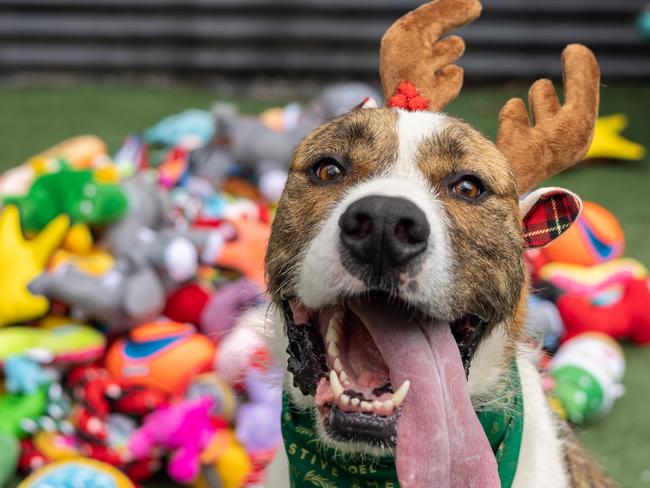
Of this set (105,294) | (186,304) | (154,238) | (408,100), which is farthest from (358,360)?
(154,238)

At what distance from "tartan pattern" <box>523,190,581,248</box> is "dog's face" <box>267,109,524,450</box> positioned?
9 centimetres

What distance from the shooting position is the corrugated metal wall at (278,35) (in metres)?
7.23

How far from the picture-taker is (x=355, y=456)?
2219 millimetres

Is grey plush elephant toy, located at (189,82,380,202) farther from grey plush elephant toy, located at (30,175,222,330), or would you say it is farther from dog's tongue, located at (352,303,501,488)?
dog's tongue, located at (352,303,501,488)

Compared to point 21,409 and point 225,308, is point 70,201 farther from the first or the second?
point 21,409

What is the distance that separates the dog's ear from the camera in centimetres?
229

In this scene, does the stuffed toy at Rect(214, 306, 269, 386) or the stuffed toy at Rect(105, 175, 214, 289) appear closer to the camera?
the stuffed toy at Rect(214, 306, 269, 386)

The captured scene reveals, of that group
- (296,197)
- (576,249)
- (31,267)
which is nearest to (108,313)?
(31,267)

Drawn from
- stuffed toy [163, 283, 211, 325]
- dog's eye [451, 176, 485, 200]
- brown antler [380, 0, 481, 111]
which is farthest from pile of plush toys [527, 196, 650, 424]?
stuffed toy [163, 283, 211, 325]

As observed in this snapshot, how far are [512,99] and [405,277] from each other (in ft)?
2.80

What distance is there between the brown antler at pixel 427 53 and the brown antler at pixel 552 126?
22cm

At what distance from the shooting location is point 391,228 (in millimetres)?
1828

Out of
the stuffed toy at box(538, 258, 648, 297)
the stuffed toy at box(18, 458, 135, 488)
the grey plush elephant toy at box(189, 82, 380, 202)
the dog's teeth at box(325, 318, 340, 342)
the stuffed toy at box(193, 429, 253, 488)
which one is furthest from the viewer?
the grey plush elephant toy at box(189, 82, 380, 202)

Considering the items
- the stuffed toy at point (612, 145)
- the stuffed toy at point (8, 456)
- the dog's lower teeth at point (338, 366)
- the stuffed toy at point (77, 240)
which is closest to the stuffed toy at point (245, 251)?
the stuffed toy at point (77, 240)
